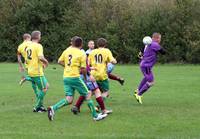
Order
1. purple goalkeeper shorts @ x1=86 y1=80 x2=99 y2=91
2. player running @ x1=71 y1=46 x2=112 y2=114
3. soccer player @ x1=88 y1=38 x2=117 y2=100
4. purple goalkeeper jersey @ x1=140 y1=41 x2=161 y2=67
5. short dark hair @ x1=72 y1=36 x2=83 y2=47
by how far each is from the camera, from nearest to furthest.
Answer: short dark hair @ x1=72 y1=36 x2=83 y2=47
player running @ x1=71 y1=46 x2=112 y2=114
purple goalkeeper shorts @ x1=86 y1=80 x2=99 y2=91
soccer player @ x1=88 y1=38 x2=117 y2=100
purple goalkeeper jersey @ x1=140 y1=41 x2=161 y2=67

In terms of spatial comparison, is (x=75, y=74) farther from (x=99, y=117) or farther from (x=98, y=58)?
(x=98, y=58)

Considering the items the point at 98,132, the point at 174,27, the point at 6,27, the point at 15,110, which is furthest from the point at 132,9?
the point at 98,132

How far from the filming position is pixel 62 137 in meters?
9.98

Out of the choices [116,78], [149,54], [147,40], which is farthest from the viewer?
[116,78]

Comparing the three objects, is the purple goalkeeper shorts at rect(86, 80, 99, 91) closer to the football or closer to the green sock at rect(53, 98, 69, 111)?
the green sock at rect(53, 98, 69, 111)

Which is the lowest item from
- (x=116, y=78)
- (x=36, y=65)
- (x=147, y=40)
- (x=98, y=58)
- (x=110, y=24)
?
(x=110, y=24)

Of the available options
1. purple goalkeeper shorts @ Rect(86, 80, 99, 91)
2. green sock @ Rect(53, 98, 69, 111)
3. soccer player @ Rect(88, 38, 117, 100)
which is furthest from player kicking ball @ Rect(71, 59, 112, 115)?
green sock @ Rect(53, 98, 69, 111)

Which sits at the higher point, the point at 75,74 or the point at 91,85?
the point at 75,74

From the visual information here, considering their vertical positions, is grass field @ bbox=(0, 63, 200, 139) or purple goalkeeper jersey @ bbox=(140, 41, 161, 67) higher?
purple goalkeeper jersey @ bbox=(140, 41, 161, 67)

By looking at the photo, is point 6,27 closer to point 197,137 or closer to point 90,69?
point 90,69

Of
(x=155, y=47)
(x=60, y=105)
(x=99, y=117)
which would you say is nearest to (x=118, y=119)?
(x=99, y=117)

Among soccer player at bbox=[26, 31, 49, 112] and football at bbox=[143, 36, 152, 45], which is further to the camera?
football at bbox=[143, 36, 152, 45]

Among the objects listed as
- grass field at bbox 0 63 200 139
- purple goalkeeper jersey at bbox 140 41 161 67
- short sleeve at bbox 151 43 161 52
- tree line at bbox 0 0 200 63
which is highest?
short sleeve at bbox 151 43 161 52

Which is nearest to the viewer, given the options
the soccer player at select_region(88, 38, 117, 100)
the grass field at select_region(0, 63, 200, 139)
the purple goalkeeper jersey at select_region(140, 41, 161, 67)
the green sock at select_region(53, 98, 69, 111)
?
the grass field at select_region(0, 63, 200, 139)
